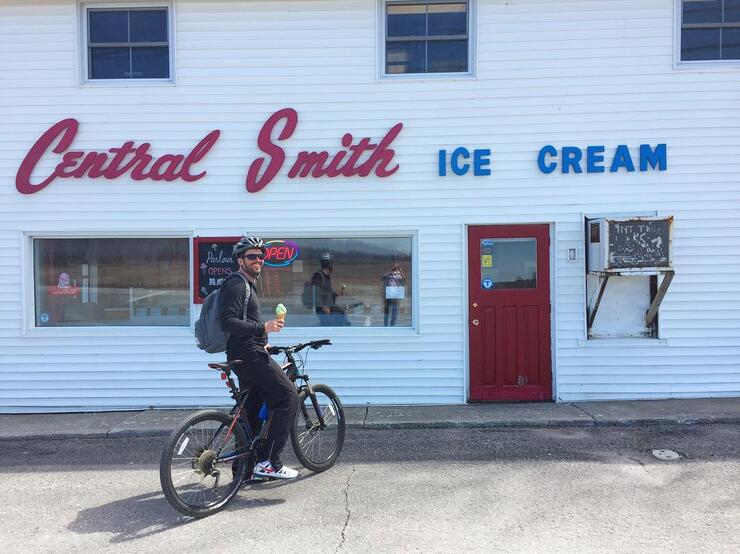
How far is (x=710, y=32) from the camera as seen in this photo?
7520 millimetres

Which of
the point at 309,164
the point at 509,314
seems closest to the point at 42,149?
the point at 309,164

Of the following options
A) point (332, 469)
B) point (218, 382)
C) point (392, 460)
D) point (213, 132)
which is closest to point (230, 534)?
point (332, 469)

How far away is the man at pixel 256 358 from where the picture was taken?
4605mm

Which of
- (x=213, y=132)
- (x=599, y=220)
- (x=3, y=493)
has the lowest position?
(x=3, y=493)

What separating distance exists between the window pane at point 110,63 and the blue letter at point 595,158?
18.4 feet

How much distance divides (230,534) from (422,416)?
10.1ft

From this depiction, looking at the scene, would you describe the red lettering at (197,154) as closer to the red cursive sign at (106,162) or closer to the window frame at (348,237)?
the red cursive sign at (106,162)

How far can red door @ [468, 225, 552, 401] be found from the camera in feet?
24.6

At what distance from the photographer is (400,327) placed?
299 inches

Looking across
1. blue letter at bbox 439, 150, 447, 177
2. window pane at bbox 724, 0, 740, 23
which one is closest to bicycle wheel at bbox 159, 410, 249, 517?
blue letter at bbox 439, 150, 447, 177

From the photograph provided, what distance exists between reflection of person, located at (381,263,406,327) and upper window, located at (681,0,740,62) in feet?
13.9

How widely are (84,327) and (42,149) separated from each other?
216cm

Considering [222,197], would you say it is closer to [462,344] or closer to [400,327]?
[400,327]

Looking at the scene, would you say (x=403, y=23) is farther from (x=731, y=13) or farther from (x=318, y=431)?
(x=318, y=431)
